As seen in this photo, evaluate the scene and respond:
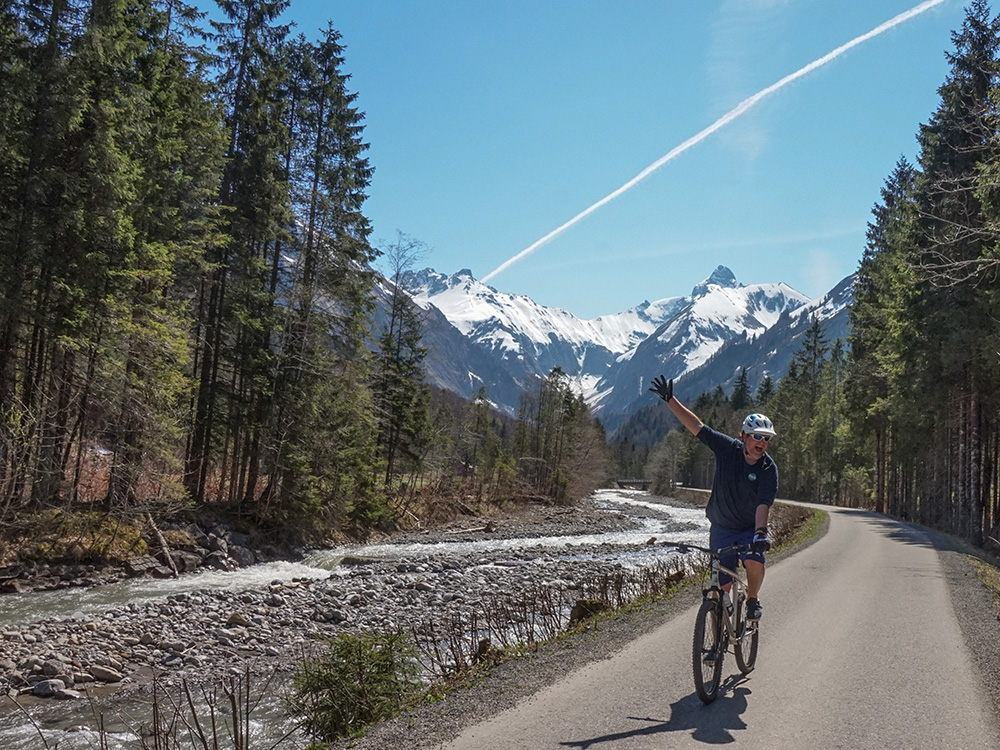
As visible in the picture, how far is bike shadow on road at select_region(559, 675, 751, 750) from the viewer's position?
5.38 metres

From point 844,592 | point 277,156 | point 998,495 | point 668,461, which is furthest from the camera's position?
point 668,461

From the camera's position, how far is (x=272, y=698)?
9891mm

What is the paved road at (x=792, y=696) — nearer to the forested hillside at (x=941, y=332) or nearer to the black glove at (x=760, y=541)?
the black glove at (x=760, y=541)

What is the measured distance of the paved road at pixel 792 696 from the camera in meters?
5.48

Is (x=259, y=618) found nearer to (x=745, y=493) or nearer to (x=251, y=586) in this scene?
(x=251, y=586)

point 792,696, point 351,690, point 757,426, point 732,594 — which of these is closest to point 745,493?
point 757,426

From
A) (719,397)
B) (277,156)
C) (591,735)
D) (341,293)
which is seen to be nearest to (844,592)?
(591,735)

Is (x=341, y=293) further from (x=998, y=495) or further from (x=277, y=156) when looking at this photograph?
(x=998, y=495)

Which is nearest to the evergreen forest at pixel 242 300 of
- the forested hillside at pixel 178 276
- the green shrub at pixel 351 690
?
the forested hillside at pixel 178 276

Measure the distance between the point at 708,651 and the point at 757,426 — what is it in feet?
6.81

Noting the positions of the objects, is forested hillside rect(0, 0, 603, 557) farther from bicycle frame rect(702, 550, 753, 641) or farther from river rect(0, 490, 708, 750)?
bicycle frame rect(702, 550, 753, 641)

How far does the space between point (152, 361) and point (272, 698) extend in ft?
35.3

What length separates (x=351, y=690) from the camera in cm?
689

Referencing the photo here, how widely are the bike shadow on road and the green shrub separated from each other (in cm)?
224
